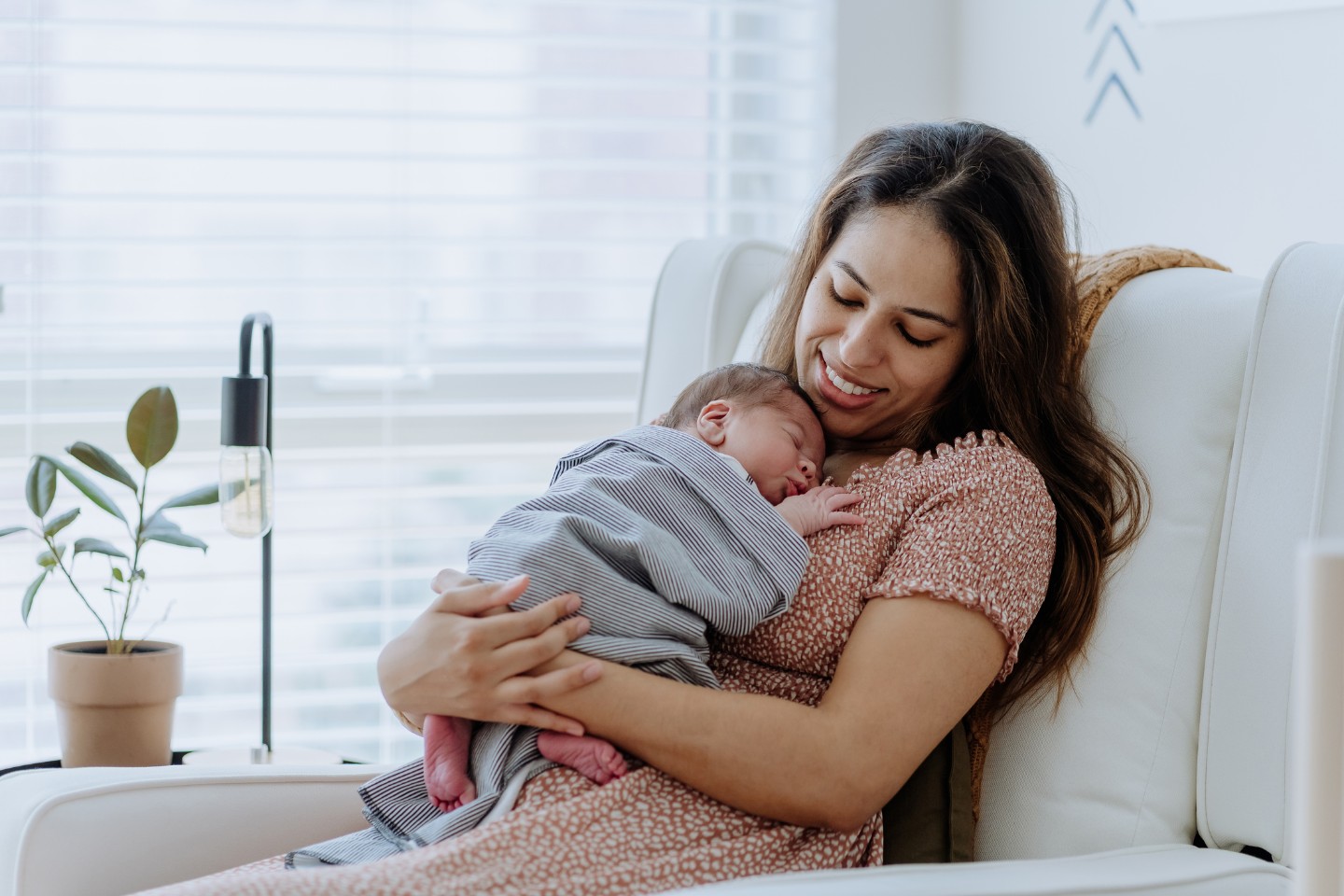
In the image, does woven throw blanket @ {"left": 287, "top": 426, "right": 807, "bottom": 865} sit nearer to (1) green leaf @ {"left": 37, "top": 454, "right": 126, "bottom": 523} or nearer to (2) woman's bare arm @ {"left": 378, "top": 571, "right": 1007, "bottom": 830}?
(2) woman's bare arm @ {"left": 378, "top": 571, "right": 1007, "bottom": 830}

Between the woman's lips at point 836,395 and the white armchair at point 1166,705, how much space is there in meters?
0.24

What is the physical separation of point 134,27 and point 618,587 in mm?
1580

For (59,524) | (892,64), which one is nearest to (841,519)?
(59,524)

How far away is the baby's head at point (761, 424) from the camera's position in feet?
4.42

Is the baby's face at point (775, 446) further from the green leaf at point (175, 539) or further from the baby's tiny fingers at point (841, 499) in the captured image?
the green leaf at point (175, 539)

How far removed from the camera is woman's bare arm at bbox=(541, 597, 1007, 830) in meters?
1.12

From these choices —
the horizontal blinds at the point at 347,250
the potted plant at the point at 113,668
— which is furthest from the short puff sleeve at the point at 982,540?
the horizontal blinds at the point at 347,250

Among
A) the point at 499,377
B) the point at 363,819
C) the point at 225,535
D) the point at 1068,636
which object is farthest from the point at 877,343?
the point at 225,535

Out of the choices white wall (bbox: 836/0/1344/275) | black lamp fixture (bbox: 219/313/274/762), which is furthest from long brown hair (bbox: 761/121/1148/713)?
black lamp fixture (bbox: 219/313/274/762)

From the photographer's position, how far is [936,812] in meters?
1.25

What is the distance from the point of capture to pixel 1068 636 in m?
1.26

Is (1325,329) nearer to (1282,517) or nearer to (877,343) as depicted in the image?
(1282,517)

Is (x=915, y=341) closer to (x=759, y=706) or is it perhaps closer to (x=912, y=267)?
(x=912, y=267)

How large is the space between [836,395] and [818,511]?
6.6 inches
